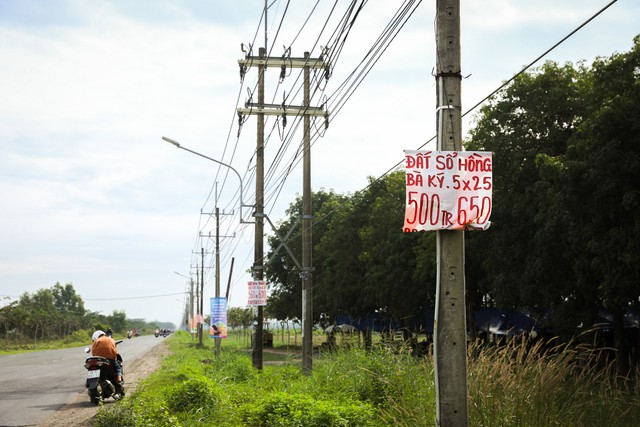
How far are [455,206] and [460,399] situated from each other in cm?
184

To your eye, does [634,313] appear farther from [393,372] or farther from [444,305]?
[444,305]

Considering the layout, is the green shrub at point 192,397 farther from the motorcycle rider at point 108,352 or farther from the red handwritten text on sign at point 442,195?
the red handwritten text on sign at point 442,195

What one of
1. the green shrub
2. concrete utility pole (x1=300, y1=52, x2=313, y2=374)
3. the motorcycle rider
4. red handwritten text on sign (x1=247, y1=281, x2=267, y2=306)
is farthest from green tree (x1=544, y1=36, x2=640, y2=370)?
the motorcycle rider

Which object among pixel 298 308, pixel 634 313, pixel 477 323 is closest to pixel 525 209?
pixel 634 313

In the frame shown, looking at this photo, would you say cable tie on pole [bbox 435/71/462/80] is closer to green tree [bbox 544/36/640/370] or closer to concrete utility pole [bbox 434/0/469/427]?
concrete utility pole [bbox 434/0/469/427]

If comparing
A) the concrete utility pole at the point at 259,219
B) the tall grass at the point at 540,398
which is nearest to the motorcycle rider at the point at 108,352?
the concrete utility pole at the point at 259,219

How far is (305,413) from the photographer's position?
991 cm

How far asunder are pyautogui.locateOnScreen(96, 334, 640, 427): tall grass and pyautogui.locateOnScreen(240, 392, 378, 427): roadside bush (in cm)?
1

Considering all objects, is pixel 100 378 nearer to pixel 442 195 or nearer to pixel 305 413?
pixel 305 413

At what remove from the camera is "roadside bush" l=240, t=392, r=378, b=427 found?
31.3ft

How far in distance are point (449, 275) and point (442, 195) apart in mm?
788

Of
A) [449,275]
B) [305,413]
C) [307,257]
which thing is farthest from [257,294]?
[449,275]

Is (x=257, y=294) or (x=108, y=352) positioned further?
(x=257, y=294)

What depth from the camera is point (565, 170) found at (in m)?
21.1
